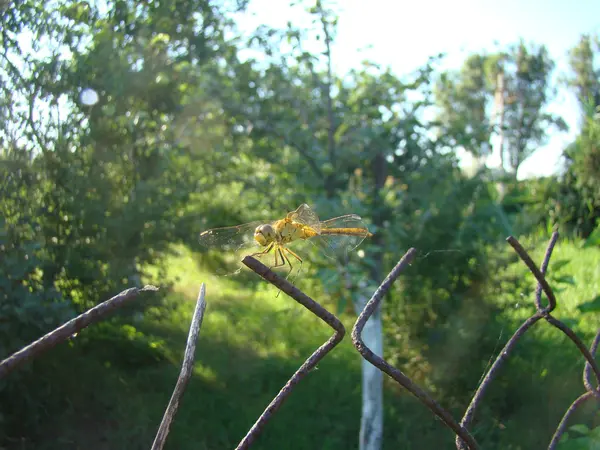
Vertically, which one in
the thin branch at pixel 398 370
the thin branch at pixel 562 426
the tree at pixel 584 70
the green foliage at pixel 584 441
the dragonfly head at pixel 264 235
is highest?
the tree at pixel 584 70

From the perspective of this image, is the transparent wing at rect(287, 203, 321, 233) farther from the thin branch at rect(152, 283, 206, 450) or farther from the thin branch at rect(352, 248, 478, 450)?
the thin branch at rect(152, 283, 206, 450)

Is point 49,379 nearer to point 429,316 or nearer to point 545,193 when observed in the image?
point 429,316

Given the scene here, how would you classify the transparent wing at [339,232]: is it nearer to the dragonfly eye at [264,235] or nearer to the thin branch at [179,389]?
the dragonfly eye at [264,235]

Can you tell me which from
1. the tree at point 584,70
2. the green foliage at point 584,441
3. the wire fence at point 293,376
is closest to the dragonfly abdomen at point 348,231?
the wire fence at point 293,376

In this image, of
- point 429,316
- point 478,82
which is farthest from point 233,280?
point 478,82

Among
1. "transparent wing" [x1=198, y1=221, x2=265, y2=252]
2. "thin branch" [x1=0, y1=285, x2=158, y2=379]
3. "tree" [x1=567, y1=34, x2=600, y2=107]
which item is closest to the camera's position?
"thin branch" [x1=0, y1=285, x2=158, y2=379]

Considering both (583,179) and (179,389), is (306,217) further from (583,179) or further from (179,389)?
(583,179)

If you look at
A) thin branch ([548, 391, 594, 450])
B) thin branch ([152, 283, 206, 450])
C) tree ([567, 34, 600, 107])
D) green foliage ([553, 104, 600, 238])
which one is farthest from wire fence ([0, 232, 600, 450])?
tree ([567, 34, 600, 107])
